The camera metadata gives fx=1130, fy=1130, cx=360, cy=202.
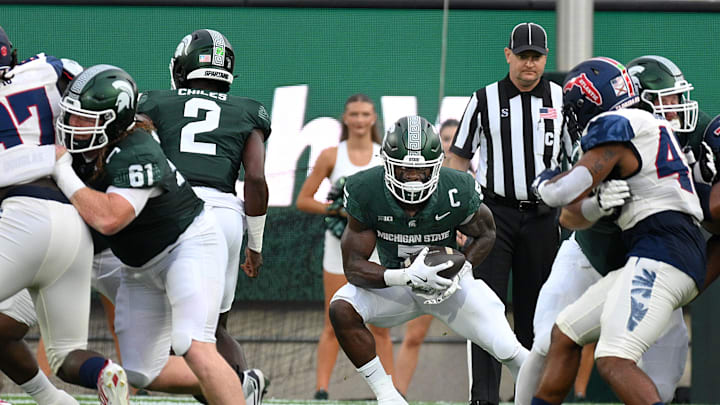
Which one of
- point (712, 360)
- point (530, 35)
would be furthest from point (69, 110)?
point (712, 360)

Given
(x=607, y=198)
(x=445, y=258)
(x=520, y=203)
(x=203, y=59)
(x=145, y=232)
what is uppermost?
(x=203, y=59)

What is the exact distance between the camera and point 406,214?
4727 millimetres

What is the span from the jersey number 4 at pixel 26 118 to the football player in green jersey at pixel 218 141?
2.00 feet

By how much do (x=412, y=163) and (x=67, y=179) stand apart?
1.43 metres

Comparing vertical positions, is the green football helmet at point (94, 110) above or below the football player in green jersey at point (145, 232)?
above

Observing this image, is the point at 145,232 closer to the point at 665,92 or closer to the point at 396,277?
the point at 396,277

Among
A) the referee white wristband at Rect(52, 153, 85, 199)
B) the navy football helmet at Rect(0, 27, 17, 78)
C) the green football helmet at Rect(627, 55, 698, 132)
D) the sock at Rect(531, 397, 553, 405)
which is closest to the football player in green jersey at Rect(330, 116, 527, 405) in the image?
the sock at Rect(531, 397, 553, 405)

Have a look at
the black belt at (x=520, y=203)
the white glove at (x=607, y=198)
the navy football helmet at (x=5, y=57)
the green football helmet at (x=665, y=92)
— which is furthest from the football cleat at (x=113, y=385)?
the black belt at (x=520, y=203)

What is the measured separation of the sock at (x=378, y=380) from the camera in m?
4.71

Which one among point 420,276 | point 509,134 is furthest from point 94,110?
point 509,134

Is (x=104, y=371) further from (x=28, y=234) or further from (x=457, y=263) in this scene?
(x=457, y=263)

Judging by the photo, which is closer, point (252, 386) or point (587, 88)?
point (587, 88)

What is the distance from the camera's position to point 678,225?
153 inches

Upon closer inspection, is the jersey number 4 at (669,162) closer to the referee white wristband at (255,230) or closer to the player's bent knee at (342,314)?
the player's bent knee at (342,314)
